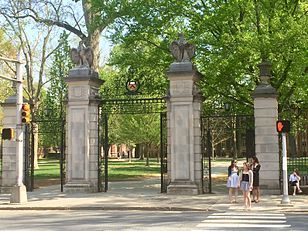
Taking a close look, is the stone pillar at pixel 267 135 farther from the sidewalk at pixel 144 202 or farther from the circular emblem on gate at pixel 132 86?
the circular emblem on gate at pixel 132 86

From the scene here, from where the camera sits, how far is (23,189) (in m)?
19.0

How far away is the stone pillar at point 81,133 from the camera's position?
22344 millimetres

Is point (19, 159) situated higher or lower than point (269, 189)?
higher

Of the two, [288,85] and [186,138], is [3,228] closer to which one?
[186,138]

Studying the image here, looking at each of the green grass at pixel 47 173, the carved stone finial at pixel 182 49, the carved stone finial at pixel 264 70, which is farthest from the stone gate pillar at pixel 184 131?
the green grass at pixel 47 173

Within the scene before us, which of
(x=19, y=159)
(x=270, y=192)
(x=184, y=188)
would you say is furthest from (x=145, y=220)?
(x=270, y=192)

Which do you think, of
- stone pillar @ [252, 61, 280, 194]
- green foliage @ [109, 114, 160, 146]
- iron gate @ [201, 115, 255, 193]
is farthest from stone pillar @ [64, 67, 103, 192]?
green foliage @ [109, 114, 160, 146]

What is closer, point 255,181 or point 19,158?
point 255,181

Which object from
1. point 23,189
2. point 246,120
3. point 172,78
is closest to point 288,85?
point 246,120

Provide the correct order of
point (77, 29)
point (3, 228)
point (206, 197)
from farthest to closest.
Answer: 1. point (77, 29)
2. point (206, 197)
3. point (3, 228)

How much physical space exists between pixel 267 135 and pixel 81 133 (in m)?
8.35

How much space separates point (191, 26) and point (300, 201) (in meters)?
10.1

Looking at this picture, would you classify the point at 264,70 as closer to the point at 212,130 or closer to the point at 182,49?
the point at 182,49

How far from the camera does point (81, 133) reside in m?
22.5
